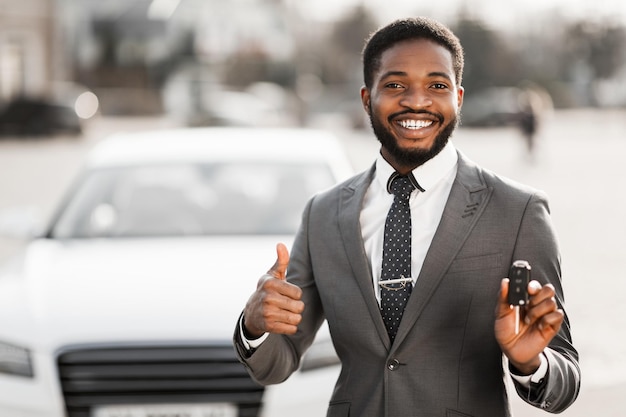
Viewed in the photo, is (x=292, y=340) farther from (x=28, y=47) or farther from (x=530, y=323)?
(x=28, y=47)

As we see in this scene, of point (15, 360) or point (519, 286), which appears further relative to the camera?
point (15, 360)

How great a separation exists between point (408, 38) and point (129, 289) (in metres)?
2.10

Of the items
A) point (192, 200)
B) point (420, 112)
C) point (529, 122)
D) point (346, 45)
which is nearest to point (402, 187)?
point (420, 112)

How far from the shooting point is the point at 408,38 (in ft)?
7.27

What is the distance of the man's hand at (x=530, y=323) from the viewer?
187 centimetres

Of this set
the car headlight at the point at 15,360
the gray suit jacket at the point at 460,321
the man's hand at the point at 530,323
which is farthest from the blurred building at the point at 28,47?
the man's hand at the point at 530,323

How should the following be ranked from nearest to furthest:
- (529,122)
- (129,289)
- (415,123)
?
1. (415,123)
2. (129,289)
3. (529,122)

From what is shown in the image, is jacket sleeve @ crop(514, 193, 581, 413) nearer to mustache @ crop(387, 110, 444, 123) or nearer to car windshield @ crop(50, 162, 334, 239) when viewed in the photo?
mustache @ crop(387, 110, 444, 123)

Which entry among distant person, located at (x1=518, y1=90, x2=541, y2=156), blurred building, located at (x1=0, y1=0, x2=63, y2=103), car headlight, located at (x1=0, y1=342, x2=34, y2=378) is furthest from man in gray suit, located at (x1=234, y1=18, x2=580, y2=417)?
blurred building, located at (x1=0, y1=0, x2=63, y2=103)

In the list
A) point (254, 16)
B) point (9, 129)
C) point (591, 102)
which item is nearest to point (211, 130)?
point (9, 129)

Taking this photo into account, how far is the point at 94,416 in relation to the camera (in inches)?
137

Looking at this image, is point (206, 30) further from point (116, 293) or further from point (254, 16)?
point (116, 293)

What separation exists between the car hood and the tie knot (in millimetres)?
1479

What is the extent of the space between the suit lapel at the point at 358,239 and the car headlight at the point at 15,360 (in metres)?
1.74
